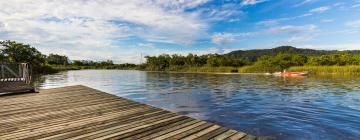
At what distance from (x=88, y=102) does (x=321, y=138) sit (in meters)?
8.36

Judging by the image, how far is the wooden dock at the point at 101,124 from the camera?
5879 mm

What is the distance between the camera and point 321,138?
29.7 ft

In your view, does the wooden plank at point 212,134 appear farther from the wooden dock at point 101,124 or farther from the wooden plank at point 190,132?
the wooden plank at point 190,132

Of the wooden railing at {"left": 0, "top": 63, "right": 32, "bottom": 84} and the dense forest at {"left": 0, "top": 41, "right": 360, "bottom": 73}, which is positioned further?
the dense forest at {"left": 0, "top": 41, "right": 360, "bottom": 73}

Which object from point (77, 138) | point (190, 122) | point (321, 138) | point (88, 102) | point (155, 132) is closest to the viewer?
point (77, 138)

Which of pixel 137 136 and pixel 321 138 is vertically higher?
pixel 137 136

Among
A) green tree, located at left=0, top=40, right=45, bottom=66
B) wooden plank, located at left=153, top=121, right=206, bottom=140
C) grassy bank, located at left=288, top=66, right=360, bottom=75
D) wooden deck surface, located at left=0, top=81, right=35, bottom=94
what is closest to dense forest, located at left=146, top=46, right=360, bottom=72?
grassy bank, located at left=288, top=66, right=360, bottom=75

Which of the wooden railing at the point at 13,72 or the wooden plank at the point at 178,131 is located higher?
the wooden railing at the point at 13,72

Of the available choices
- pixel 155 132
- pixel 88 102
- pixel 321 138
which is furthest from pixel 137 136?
pixel 321 138

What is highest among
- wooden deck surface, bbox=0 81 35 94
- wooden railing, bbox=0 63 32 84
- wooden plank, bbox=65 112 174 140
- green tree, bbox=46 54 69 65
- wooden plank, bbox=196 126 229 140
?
Answer: green tree, bbox=46 54 69 65

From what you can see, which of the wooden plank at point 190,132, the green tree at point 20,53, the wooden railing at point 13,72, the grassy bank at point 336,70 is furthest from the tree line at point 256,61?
the wooden plank at point 190,132

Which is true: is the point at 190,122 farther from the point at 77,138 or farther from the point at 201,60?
the point at 201,60

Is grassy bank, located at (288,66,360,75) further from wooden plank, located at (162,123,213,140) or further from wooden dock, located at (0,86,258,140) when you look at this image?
wooden plank, located at (162,123,213,140)

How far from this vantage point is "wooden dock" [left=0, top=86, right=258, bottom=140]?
588 cm
